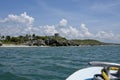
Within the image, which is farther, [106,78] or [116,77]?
[116,77]

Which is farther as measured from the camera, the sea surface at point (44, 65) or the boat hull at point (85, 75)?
the sea surface at point (44, 65)

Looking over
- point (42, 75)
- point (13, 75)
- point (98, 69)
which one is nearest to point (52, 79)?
point (42, 75)

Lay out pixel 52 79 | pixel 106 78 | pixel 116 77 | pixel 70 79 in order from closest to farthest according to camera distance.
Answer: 1. pixel 106 78
2. pixel 116 77
3. pixel 70 79
4. pixel 52 79

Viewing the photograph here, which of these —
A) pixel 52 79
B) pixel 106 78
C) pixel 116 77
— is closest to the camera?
pixel 106 78

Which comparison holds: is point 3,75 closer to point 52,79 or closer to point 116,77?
point 52,79

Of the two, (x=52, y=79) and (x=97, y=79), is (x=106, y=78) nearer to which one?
(x=97, y=79)

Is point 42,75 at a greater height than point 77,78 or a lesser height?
lesser

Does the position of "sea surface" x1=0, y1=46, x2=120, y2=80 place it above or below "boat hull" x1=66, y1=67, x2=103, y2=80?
below

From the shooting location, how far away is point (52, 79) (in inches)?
616

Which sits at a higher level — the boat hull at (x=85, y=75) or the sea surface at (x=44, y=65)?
the boat hull at (x=85, y=75)

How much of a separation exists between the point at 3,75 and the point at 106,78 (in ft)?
39.8

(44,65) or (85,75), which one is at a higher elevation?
(85,75)

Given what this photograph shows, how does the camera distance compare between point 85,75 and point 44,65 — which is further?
point 44,65

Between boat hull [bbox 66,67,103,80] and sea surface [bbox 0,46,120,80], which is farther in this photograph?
sea surface [bbox 0,46,120,80]
